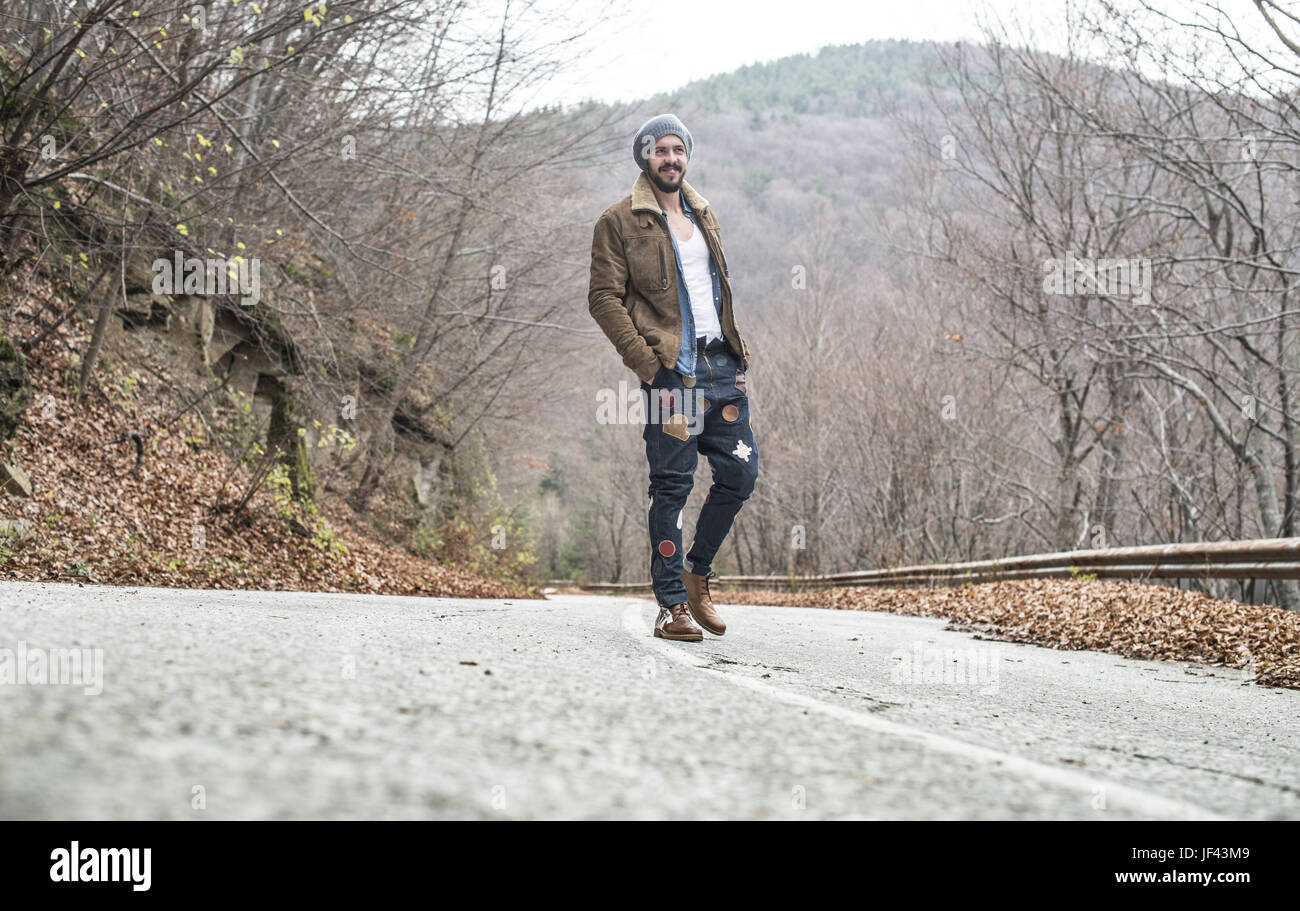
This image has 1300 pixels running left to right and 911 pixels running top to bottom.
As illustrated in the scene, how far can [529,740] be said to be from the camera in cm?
165

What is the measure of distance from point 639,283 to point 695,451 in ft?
2.99

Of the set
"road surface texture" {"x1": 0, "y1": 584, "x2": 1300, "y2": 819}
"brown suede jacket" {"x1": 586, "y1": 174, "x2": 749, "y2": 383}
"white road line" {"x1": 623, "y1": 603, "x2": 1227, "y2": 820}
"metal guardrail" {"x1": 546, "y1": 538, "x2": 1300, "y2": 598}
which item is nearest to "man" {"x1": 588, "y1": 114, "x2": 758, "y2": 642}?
"brown suede jacket" {"x1": 586, "y1": 174, "x2": 749, "y2": 383}

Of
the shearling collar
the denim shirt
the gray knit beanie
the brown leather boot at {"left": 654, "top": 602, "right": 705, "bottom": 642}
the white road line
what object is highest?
the gray knit beanie

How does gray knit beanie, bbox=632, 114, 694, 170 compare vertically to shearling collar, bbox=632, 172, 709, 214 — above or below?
above

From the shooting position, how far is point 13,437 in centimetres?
751

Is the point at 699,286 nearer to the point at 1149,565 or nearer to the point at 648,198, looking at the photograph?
the point at 648,198

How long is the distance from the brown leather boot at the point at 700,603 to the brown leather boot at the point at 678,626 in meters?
0.33

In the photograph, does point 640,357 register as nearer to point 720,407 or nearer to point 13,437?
point 720,407

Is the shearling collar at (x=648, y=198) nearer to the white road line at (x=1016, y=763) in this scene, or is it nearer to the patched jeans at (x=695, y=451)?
the patched jeans at (x=695, y=451)

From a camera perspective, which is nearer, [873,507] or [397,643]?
[397,643]

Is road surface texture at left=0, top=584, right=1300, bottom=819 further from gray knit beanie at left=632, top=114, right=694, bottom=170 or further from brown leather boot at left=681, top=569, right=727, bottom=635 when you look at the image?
gray knit beanie at left=632, top=114, right=694, bottom=170

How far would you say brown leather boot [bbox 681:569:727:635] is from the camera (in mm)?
4938
